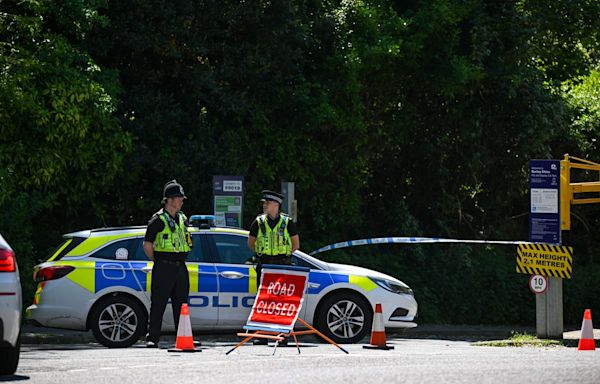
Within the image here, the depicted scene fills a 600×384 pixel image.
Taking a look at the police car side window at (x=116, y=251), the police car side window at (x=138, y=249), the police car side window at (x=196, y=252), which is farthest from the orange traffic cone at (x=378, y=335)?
the police car side window at (x=116, y=251)

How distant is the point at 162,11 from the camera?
70.6 ft

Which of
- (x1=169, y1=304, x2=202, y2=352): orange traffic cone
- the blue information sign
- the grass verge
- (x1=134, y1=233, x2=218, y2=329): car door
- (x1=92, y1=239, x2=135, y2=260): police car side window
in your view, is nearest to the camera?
(x1=169, y1=304, x2=202, y2=352): orange traffic cone

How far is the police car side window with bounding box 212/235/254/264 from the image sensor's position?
53.2ft

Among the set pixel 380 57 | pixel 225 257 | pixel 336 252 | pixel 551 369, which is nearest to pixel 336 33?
pixel 380 57

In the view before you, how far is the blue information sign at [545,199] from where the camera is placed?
17938mm

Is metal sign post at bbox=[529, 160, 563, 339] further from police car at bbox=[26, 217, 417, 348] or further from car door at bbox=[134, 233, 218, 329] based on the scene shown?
car door at bbox=[134, 233, 218, 329]

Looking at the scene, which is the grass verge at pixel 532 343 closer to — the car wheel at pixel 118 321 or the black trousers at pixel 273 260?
the black trousers at pixel 273 260

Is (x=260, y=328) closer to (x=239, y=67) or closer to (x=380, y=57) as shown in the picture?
(x=239, y=67)

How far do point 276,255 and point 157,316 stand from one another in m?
1.51

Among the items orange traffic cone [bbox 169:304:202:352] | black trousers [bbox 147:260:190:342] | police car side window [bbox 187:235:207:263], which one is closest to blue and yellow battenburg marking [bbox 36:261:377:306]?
police car side window [bbox 187:235:207:263]

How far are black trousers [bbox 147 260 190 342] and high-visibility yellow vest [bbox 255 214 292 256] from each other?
2.97 feet

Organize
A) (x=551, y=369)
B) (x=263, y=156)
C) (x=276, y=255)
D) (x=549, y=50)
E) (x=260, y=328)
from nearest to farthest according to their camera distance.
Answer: (x=551, y=369)
(x=260, y=328)
(x=276, y=255)
(x=263, y=156)
(x=549, y=50)

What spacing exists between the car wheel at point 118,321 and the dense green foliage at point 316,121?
4541 millimetres

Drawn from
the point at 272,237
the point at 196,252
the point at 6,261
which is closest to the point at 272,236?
the point at 272,237
